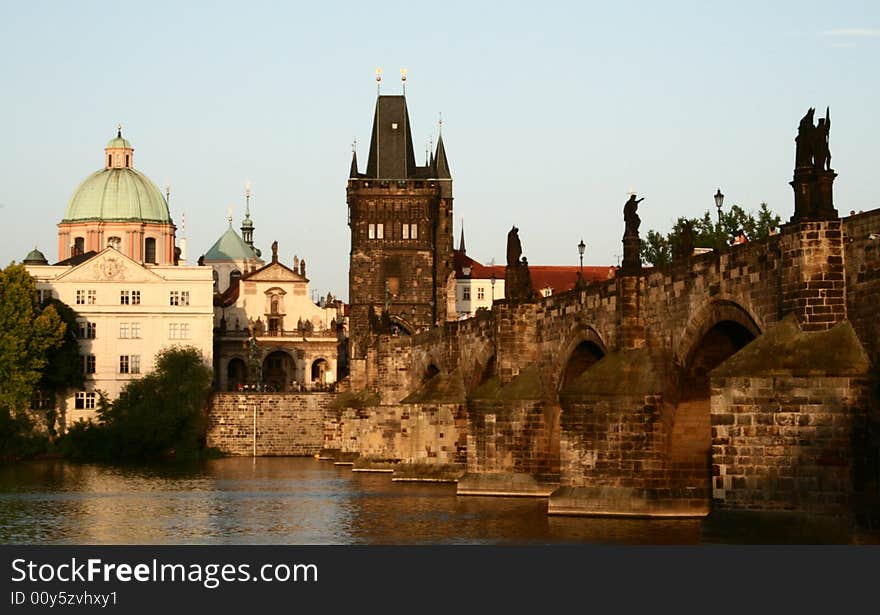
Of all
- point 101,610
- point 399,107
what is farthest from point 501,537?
point 399,107

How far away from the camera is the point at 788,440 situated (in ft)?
113

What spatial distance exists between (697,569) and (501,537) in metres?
11.2

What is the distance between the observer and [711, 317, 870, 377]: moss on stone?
3444cm

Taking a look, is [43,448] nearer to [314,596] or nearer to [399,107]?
[399,107]

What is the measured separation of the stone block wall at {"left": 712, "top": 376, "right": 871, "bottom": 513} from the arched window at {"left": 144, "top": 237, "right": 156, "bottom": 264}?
117420 mm

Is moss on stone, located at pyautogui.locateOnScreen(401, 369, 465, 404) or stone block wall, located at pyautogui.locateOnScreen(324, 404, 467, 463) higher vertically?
moss on stone, located at pyautogui.locateOnScreen(401, 369, 465, 404)

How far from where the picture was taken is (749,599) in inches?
1136

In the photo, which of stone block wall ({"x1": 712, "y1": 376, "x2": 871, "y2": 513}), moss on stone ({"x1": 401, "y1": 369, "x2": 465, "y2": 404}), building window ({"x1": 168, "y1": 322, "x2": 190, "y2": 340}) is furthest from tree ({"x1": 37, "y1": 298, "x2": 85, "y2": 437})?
stone block wall ({"x1": 712, "y1": 376, "x2": 871, "y2": 513})

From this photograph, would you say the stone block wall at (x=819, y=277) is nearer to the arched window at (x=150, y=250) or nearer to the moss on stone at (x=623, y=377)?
the moss on stone at (x=623, y=377)

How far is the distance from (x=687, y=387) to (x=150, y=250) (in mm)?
108727

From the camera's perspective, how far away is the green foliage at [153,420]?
107 metres

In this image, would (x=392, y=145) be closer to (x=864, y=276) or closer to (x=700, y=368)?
(x=700, y=368)

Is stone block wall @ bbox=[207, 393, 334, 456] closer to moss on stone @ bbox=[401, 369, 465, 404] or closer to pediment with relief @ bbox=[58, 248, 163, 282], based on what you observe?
pediment with relief @ bbox=[58, 248, 163, 282]

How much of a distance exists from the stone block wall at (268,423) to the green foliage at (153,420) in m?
1.50
